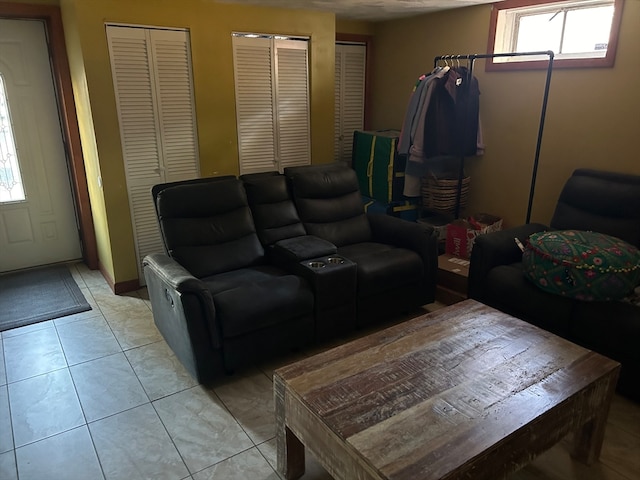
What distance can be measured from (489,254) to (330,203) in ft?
3.81

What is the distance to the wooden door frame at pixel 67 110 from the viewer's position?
3.34 metres

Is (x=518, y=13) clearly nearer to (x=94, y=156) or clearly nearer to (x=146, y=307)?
(x=94, y=156)

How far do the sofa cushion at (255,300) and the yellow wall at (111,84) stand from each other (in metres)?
1.15

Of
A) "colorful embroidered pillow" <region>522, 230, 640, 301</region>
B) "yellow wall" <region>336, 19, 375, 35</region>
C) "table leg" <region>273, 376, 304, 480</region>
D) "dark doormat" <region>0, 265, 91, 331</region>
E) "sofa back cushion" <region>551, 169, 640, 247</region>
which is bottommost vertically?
"dark doormat" <region>0, 265, 91, 331</region>

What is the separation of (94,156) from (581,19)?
3.60m

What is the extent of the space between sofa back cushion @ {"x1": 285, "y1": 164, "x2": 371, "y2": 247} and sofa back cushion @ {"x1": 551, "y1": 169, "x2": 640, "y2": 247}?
1.36 meters

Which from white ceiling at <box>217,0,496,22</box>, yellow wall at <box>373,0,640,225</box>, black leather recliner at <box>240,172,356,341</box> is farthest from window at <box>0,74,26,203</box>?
yellow wall at <box>373,0,640,225</box>

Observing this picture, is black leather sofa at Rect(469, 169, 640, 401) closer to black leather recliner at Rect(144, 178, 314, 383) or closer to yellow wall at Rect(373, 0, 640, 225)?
yellow wall at Rect(373, 0, 640, 225)

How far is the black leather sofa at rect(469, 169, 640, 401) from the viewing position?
2283 mm

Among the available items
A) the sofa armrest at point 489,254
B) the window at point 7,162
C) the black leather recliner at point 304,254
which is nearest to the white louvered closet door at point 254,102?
the black leather recliner at point 304,254

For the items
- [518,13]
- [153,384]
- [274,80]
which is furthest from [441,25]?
[153,384]

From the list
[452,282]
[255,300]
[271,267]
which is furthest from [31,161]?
[452,282]

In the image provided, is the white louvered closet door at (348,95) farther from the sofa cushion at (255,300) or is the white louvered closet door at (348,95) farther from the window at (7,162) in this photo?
the window at (7,162)

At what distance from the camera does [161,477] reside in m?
1.87
